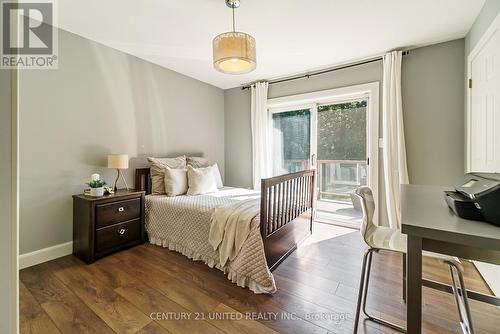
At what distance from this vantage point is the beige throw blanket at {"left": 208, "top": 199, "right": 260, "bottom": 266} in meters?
1.92

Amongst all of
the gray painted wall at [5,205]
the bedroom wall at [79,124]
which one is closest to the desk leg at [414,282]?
the gray painted wall at [5,205]

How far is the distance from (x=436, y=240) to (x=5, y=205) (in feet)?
4.56

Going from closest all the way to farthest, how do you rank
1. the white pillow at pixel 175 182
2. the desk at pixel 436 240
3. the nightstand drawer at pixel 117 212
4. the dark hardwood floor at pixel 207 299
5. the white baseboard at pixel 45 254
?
the desk at pixel 436 240 < the dark hardwood floor at pixel 207 299 < the white baseboard at pixel 45 254 < the nightstand drawer at pixel 117 212 < the white pillow at pixel 175 182

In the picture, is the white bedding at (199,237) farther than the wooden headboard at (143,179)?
No

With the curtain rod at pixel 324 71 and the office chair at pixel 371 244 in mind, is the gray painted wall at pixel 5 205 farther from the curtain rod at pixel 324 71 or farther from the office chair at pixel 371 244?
the curtain rod at pixel 324 71

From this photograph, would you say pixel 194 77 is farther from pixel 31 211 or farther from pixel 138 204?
pixel 31 211

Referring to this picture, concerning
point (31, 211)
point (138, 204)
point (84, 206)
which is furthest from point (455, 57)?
point (31, 211)

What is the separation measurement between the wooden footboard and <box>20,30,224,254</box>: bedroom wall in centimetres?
202


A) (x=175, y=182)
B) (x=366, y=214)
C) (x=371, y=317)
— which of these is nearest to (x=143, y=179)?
(x=175, y=182)

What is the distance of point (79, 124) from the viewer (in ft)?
8.06

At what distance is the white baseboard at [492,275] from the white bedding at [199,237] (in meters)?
1.70

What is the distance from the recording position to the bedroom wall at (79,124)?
215 centimetres

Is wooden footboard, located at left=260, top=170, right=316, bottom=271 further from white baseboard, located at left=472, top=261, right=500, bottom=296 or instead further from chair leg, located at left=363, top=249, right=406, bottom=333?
white baseboard, located at left=472, top=261, right=500, bottom=296

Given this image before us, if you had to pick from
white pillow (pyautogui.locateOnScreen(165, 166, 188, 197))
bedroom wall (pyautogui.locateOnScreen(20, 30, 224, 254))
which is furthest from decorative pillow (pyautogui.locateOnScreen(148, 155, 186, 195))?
bedroom wall (pyautogui.locateOnScreen(20, 30, 224, 254))
